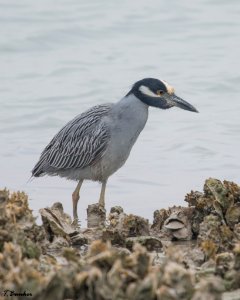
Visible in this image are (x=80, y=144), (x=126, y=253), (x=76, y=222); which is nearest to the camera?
(x=126, y=253)

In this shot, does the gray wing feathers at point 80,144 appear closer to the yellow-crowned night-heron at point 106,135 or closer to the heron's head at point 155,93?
the yellow-crowned night-heron at point 106,135

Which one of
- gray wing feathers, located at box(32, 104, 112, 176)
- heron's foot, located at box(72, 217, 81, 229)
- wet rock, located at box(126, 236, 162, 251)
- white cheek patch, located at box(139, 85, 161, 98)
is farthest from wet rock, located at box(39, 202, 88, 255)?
white cheek patch, located at box(139, 85, 161, 98)

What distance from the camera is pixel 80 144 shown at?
10719mm

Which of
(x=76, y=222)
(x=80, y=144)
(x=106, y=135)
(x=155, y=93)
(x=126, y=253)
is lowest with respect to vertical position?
(x=76, y=222)

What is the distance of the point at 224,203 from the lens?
807cm

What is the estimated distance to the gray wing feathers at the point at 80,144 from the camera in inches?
415

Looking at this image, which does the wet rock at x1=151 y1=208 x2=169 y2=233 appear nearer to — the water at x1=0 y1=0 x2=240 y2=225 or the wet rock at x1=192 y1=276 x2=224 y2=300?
the water at x1=0 y1=0 x2=240 y2=225

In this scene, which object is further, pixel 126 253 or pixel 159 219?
pixel 159 219

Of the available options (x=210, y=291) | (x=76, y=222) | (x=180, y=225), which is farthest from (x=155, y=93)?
(x=210, y=291)

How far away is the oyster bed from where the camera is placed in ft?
18.4

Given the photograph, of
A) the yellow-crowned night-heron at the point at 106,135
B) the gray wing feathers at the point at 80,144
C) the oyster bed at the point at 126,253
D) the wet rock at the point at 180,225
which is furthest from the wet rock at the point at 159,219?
the gray wing feathers at the point at 80,144

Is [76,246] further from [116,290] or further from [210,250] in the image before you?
[116,290]

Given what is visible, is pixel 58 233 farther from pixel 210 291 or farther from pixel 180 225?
pixel 210 291

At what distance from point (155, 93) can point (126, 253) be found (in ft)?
13.0
